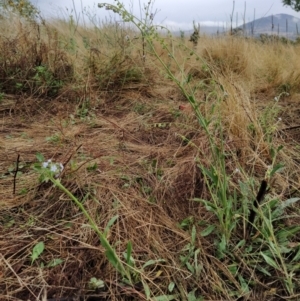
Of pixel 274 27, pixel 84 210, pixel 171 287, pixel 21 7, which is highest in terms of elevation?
pixel 21 7

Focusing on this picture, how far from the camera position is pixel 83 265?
3.22 ft

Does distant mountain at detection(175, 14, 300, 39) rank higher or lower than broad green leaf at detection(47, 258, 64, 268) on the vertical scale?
higher

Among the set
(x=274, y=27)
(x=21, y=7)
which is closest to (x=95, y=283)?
(x=21, y=7)

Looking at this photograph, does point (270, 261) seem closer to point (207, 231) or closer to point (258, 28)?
point (207, 231)

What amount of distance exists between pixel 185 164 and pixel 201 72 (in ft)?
6.62

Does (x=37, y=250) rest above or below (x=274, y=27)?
below

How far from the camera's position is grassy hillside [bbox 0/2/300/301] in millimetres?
949

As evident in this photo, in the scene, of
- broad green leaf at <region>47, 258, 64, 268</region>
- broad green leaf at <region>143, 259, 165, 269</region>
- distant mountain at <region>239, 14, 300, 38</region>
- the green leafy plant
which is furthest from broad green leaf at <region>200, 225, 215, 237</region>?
distant mountain at <region>239, 14, 300, 38</region>

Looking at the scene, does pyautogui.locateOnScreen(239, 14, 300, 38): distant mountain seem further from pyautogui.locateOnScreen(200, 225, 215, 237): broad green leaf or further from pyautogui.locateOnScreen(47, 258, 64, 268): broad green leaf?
pyautogui.locateOnScreen(47, 258, 64, 268): broad green leaf

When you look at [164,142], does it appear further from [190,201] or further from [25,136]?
[25,136]

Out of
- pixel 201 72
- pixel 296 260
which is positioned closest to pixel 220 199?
pixel 296 260

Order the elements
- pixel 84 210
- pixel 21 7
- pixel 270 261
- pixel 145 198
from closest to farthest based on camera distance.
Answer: pixel 84 210 → pixel 270 261 → pixel 145 198 → pixel 21 7

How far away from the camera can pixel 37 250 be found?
100 cm

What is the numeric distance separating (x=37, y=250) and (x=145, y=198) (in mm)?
453
